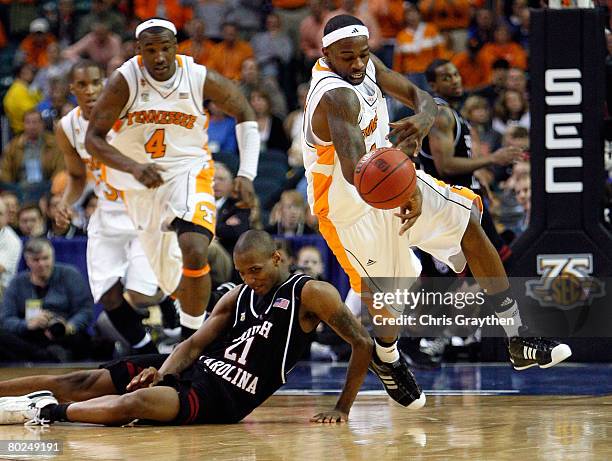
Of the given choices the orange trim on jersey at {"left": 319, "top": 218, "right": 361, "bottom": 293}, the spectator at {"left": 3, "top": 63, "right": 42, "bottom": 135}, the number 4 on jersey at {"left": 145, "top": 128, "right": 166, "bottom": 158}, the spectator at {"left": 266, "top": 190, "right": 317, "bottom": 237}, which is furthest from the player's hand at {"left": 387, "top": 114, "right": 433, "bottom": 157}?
the spectator at {"left": 3, "top": 63, "right": 42, "bottom": 135}

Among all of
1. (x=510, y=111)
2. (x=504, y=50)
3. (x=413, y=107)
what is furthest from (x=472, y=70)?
(x=413, y=107)

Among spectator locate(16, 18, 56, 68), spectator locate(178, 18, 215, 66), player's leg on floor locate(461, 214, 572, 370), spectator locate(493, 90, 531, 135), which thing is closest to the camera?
player's leg on floor locate(461, 214, 572, 370)

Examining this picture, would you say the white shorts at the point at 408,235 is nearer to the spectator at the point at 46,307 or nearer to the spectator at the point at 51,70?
the spectator at the point at 46,307

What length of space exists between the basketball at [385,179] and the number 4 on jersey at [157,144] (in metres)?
2.76

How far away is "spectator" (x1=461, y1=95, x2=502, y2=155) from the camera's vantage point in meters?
12.0

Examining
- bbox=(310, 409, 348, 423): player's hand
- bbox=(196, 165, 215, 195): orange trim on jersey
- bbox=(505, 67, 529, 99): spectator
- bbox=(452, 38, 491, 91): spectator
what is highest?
bbox=(452, 38, 491, 91): spectator

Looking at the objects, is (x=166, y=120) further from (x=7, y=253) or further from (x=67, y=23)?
(x=67, y=23)

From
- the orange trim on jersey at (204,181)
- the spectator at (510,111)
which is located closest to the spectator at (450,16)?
the spectator at (510,111)

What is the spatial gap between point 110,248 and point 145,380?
3.49 m

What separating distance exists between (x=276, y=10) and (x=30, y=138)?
3724mm

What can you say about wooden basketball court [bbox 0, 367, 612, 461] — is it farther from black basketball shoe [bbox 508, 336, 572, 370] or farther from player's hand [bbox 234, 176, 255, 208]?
player's hand [bbox 234, 176, 255, 208]

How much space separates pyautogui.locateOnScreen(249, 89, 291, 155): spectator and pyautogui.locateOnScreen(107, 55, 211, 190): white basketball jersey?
4.96m

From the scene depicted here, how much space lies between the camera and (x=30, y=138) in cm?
1422

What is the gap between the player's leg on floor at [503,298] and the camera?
6410 millimetres
